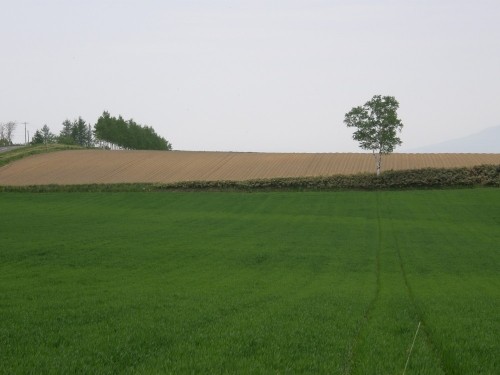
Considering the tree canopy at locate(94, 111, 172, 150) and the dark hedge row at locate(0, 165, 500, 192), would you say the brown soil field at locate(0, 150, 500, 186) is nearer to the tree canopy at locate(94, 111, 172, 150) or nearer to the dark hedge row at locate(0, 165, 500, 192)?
the dark hedge row at locate(0, 165, 500, 192)

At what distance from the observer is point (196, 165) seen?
275 feet

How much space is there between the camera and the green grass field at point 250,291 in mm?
9516

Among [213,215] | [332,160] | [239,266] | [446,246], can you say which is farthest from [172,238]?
[332,160]

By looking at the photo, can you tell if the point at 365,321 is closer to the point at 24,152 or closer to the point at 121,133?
the point at 24,152

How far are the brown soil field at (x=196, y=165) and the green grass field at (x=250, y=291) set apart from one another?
23433mm

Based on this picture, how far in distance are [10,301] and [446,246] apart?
26.7 m

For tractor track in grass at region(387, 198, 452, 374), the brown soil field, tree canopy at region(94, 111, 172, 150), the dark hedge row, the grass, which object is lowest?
tractor track in grass at region(387, 198, 452, 374)

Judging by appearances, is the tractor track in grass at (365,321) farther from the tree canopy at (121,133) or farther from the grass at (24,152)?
the tree canopy at (121,133)

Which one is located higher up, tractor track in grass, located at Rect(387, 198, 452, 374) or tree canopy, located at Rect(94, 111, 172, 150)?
tree canopy, located at Rect(94, 111, 172, 150)

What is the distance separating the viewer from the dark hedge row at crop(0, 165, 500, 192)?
210ft

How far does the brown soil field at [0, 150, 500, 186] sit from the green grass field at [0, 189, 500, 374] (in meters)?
23.4

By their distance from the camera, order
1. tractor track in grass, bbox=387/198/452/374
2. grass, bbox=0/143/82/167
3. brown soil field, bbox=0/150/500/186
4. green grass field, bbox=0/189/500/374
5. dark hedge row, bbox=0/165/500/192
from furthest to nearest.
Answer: grass, bbox=0/143/82/167, brown soil field, bbox=0/150/500/186, dark hedge row, bbox=0/165/500/192, green grass field, bbox=0/189/500/374, tractor track in grass, bbox=387/198/452/374

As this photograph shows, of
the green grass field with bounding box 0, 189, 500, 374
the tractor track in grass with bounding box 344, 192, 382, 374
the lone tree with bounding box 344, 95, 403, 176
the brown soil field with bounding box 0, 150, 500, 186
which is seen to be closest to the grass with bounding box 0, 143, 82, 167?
the brown soil field with bounding box 0, 150, 500, 186

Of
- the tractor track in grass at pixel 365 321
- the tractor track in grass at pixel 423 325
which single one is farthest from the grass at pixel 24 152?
the tractor track in grass at pixel 423 325
